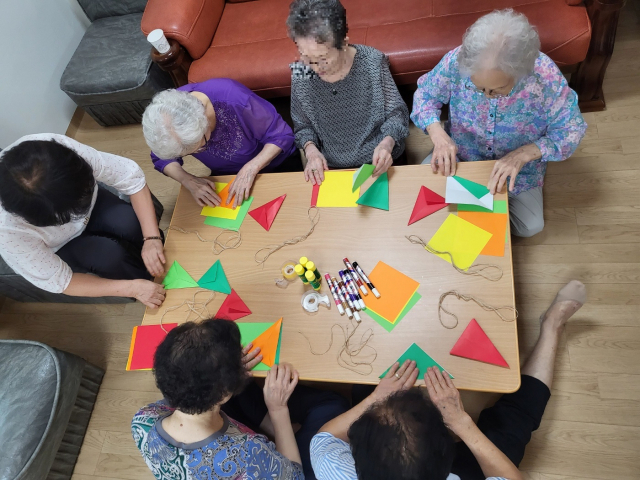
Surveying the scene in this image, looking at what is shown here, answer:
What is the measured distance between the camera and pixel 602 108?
2219mm

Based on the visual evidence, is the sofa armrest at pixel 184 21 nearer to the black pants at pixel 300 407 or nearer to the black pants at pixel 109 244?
the black pants at pixel 109 244

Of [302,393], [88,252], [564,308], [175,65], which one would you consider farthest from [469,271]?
[175,65]

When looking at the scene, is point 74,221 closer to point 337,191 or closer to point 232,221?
point 232,221

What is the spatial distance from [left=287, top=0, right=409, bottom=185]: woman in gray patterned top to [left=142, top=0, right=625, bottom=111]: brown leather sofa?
1.34ft

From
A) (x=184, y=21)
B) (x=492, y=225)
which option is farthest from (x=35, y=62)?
(x=492, y=225)

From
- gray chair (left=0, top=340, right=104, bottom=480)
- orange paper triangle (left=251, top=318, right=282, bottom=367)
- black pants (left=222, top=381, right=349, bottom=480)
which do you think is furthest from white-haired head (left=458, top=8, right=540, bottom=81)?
gray chair (left=0, top=340, right=104, bottom=480)

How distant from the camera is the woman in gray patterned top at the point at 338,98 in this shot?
1482 millimetres

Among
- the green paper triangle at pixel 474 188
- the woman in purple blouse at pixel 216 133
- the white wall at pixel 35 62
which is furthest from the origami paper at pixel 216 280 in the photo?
the white wall at pixel 35 62

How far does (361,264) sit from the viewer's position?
1.40 metres

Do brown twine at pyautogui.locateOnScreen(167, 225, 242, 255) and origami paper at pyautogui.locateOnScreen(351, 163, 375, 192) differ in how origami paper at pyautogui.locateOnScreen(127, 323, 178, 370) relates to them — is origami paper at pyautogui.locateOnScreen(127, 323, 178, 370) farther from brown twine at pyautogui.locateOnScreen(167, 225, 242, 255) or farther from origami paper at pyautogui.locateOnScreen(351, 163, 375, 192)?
origami paper at pyautogui.locateOnScreen(351, 163, 375, 192)

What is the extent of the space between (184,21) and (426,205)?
1669mm

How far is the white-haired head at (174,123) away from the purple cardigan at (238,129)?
19cm

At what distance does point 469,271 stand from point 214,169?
1.24 metres

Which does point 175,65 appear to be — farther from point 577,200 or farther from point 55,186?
point 577,200
